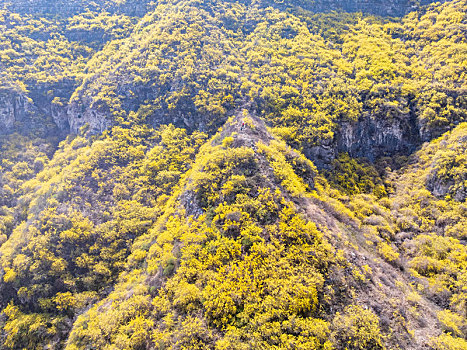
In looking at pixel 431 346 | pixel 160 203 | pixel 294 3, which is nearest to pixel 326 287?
pixel 431 346

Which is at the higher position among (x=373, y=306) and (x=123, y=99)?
(x=123, y=99)

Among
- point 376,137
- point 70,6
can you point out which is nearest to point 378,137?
point 376,137

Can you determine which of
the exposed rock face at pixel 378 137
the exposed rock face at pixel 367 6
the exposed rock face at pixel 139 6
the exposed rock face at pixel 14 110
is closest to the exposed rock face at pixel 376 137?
the exposed rock face at pixel 378 137

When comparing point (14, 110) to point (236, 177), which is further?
point (14, 110)

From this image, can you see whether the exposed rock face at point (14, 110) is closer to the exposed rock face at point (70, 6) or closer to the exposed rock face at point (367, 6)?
the exposed rock face at point (70, 6)

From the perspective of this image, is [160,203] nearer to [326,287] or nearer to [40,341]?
[40,341]

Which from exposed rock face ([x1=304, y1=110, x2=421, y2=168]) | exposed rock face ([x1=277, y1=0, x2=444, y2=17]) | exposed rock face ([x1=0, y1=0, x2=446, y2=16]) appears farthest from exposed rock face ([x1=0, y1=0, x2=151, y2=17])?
exposed rock face ([x1=304, y1=110, x2=421, y2=168])

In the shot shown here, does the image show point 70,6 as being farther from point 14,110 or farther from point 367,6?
Answer: point 367,6

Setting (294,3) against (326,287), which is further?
(294,3)
